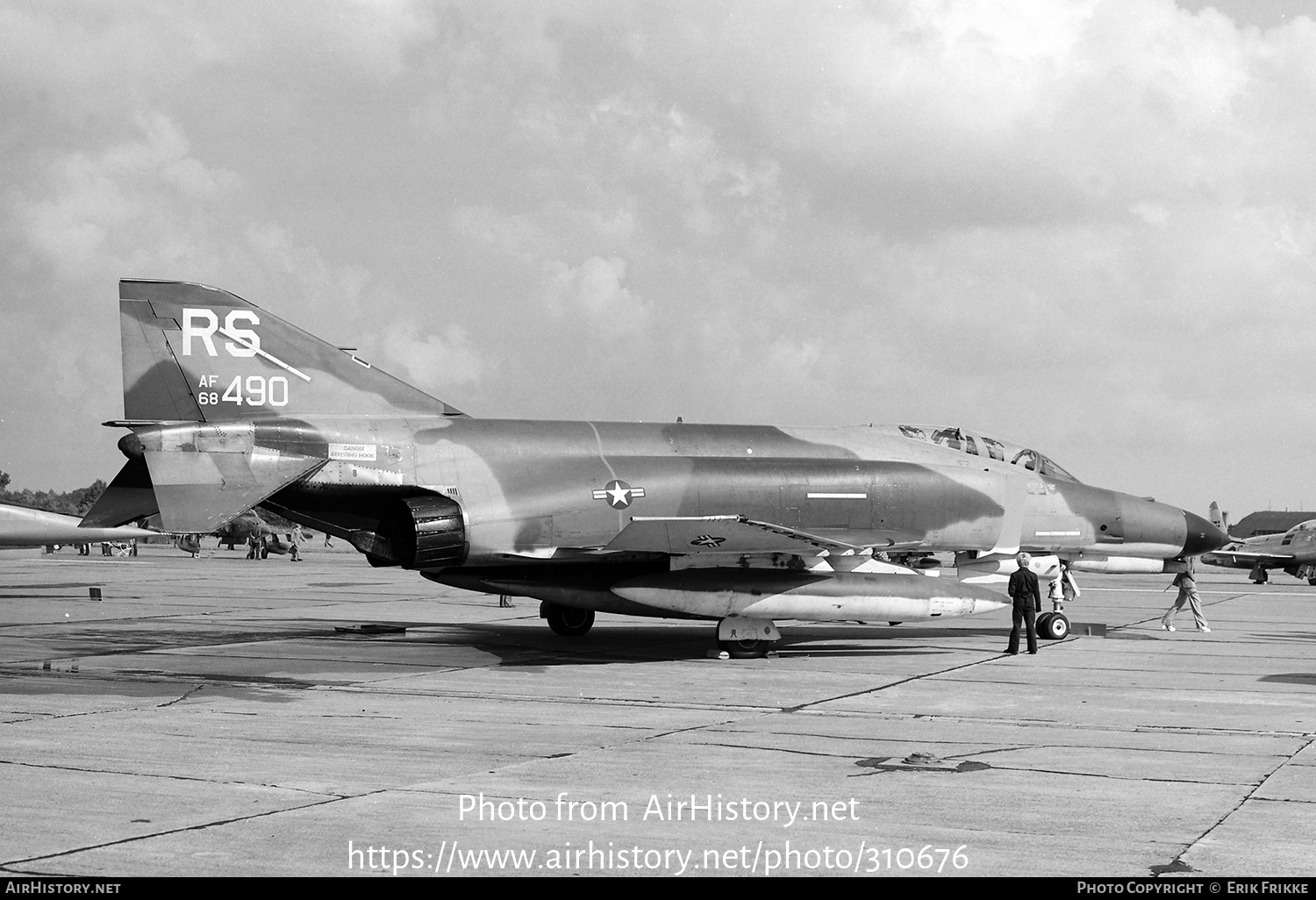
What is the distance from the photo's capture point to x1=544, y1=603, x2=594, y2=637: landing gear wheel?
1989 cm

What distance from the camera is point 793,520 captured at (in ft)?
58.9

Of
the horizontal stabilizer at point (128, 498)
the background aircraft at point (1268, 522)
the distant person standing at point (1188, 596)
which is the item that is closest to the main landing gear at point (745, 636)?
the horizontal stabilizer at point (128, 498)

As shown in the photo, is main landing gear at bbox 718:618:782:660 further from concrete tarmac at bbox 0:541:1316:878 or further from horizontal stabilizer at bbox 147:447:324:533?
horizontal stabilizer at bbox 147:447:324:533

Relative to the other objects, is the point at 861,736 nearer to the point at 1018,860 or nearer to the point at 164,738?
the point at 1018,860

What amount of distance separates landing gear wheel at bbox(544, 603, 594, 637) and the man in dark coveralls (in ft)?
21.0

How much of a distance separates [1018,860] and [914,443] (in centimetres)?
1304

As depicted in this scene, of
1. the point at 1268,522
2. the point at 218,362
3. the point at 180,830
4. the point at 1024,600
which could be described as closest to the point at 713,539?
the point at 1024,600

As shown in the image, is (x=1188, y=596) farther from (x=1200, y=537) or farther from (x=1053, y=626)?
(x=1053, y=626)

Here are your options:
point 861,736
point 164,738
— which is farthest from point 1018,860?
point 164,738

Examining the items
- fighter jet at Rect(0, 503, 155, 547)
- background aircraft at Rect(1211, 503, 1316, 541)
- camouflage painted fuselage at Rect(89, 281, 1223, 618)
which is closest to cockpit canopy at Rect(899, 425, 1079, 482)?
camouflage painted fuselage at Rect(89, 281, 1223, 618)

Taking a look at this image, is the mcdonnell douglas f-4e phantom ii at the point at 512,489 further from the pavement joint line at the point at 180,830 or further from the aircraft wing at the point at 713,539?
the pavement joint line at the point at 180,830

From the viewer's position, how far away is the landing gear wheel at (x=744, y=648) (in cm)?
1677

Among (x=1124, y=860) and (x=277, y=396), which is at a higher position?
(x=277, y=396)

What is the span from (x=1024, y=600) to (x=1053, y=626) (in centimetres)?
202
